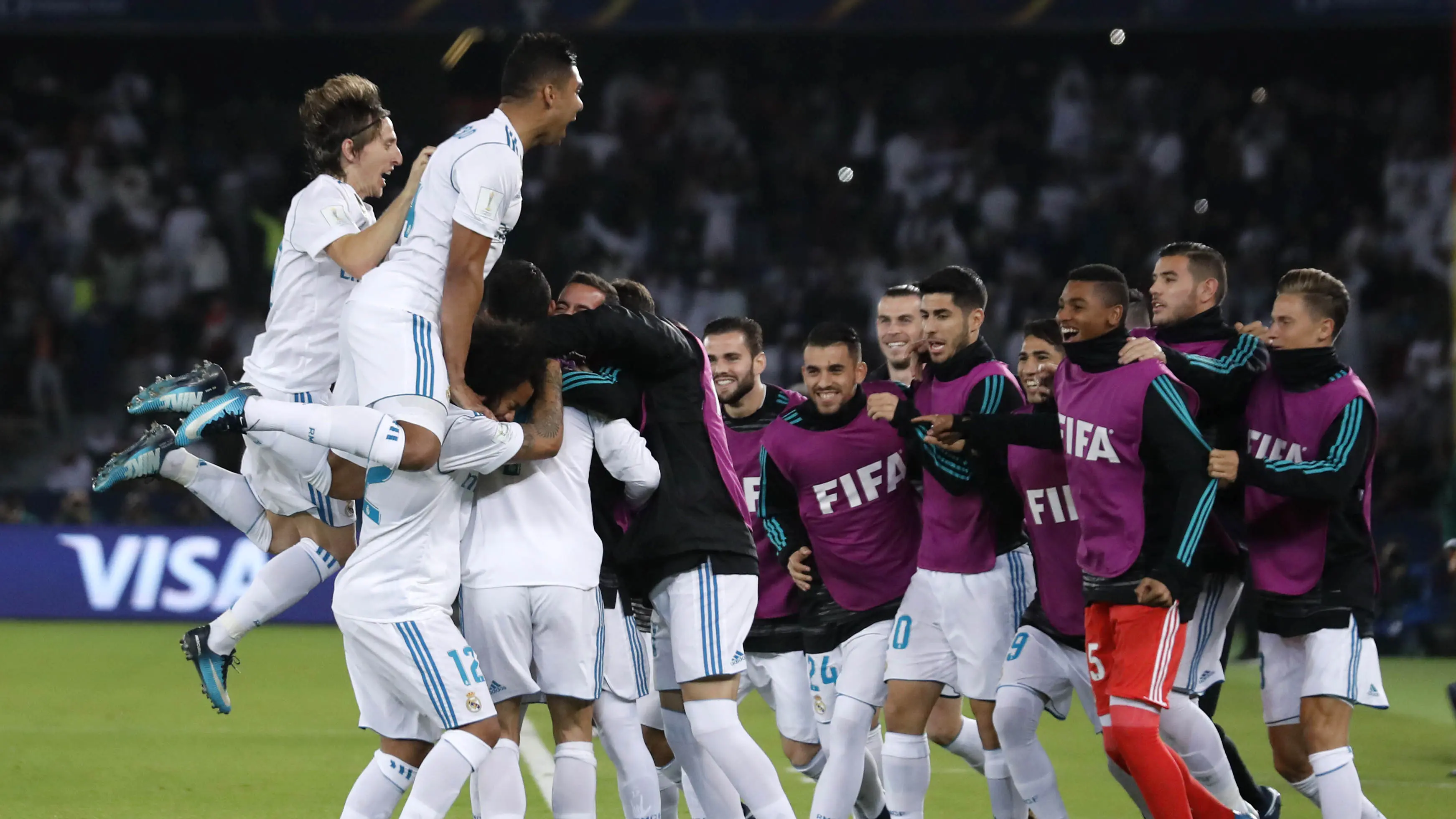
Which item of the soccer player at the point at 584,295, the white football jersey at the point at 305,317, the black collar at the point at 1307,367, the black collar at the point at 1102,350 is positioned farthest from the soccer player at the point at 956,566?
the white football jersey at the point at 305,317

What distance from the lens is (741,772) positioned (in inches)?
195

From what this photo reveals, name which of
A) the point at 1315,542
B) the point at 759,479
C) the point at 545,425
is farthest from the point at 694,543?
the point at 1315,542

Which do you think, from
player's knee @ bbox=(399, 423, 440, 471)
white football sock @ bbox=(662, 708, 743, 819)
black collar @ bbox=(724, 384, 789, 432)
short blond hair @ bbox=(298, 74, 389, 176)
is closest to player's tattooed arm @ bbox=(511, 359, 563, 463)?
player's knee @ bbox=(399, 423, 440, 471)

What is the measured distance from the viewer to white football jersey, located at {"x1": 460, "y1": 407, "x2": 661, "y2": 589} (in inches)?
189

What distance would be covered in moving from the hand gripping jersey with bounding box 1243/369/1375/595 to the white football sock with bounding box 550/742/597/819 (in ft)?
7.85

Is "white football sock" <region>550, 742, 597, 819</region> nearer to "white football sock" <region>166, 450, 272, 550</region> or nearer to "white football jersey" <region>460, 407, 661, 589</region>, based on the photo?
"white football jersey" <region>460, 407, 661, 589</region>

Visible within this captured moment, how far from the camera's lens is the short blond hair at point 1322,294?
5664 mm

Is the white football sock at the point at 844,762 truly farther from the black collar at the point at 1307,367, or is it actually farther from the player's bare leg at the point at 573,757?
the black collar at the point at 1307,367

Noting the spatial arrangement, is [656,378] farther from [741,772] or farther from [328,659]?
[328,659]

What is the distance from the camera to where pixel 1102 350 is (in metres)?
5.43

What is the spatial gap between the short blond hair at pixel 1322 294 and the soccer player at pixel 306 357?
9.70ft

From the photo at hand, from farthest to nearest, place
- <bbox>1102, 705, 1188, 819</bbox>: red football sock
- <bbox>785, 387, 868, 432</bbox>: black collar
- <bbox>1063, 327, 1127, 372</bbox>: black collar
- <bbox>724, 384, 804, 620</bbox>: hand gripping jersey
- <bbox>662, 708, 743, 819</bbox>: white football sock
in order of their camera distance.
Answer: <bbox>724, 384, 804, 620</bbox>: hand gripping jersey → <bbox>785, 387, 868, 432</bbox>: black collar → <bbox>1063, 327, 1127, 372</bbox>: black collar → <bbox>662, 708, 743, 819</bbox>: white football sock → <bbox>1102, 705, 1188, 819</bbox>: red football sock

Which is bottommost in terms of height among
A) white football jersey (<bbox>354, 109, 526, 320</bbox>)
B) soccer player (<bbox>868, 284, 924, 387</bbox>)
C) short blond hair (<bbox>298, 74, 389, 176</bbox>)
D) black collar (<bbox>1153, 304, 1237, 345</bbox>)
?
black collar (<bbox>1153, 304, 1237, 345</bbox>)

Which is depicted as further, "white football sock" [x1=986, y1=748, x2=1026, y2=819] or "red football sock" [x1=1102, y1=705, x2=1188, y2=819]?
"white football sock" [x1=986, y1=748, x2=1026, y2=819]
